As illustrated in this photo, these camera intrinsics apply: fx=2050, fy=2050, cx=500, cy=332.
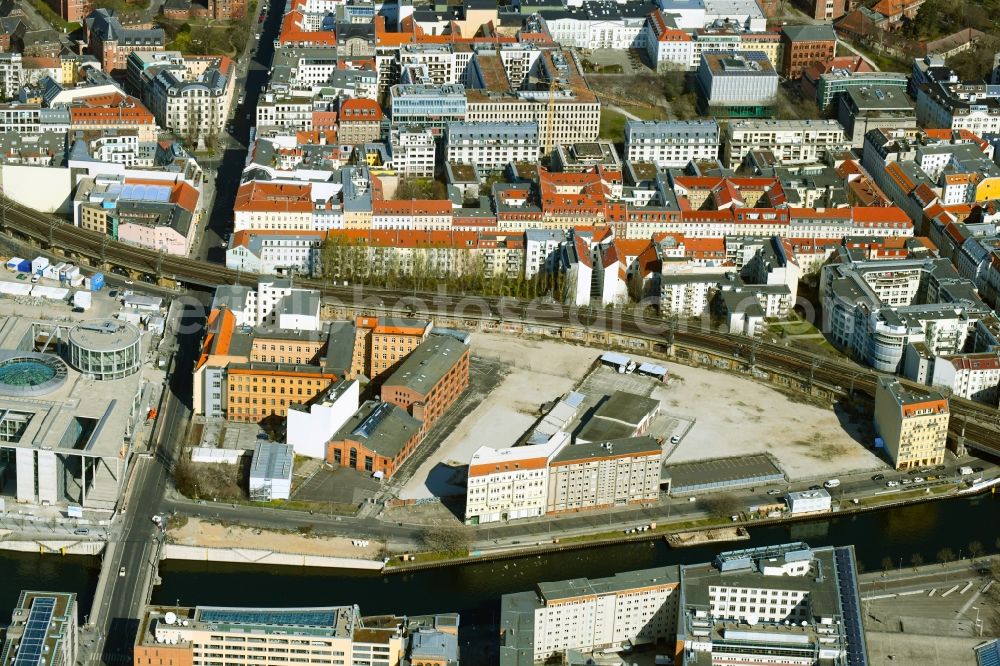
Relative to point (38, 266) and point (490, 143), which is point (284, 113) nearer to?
point (490, 143)

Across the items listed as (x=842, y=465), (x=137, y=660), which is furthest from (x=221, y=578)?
(x=842, y=465)

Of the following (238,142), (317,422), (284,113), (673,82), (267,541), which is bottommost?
(267,541)

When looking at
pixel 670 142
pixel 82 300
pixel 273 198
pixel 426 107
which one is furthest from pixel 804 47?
pixel 82 300

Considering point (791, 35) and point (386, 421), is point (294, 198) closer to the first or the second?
point (386, 421)

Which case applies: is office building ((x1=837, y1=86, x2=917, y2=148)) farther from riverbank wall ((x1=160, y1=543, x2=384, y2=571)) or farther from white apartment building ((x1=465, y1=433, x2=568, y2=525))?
riverbank wall ((x1=160, y1=543, x2=384, y2=571))

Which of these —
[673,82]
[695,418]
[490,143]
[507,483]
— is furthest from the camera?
[673,82]
